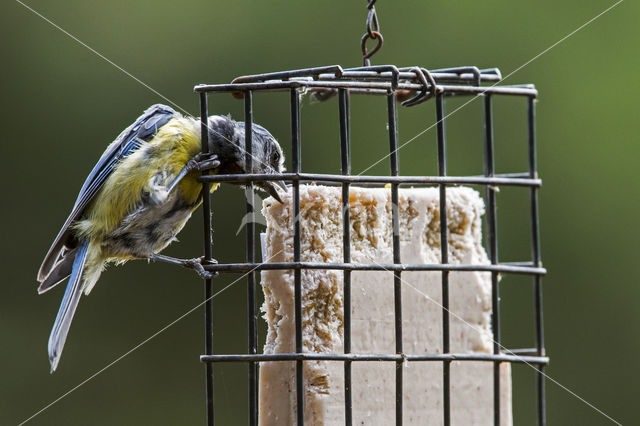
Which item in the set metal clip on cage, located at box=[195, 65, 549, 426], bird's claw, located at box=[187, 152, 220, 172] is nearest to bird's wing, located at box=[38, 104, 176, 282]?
bird's claw, located at box=[187, 152, 220, 172]

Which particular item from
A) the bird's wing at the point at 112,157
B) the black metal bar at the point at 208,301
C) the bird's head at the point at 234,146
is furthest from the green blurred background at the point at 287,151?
the black metal bar at the point at 208,301

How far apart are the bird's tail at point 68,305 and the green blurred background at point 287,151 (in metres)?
2.30

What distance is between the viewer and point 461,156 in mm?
6703

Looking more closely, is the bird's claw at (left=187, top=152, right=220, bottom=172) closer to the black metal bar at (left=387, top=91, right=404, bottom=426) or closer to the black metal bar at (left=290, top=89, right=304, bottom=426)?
the black metal bar at (left=290, top=89, right=304, bottom=426)

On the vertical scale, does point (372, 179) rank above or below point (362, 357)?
above

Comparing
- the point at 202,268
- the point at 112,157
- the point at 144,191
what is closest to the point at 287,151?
the point at 112,157

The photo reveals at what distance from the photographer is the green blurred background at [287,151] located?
22.0 ft

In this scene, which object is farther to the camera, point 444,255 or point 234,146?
point 234,146

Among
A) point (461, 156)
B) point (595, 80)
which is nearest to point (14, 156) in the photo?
point (461, 156)

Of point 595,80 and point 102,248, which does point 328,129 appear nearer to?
point 595,80

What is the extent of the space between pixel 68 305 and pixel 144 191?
0.58 metres

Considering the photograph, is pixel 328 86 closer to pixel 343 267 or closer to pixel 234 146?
pixel 343 267

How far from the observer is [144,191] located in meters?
4.04

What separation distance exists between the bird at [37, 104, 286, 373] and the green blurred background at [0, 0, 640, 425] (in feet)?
7.53
